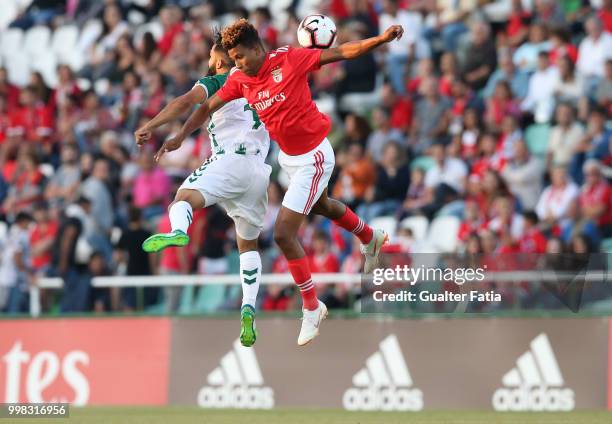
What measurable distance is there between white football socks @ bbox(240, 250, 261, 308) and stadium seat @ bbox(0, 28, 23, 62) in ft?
46.7

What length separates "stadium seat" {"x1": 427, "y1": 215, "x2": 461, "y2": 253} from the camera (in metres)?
16.8

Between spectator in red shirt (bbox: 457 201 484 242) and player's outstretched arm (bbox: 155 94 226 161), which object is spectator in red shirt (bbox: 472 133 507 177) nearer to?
spectator in red shirt (bbox: 457 201 484 242)

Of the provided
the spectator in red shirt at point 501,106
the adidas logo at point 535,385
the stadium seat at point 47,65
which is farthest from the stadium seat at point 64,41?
the adidas logo at point 535,385

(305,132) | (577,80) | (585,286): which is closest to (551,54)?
(577,80)

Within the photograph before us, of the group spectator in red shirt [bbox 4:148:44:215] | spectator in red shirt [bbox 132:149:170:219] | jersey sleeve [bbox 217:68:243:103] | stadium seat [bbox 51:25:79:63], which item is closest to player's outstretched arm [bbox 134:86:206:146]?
jersey sleeve [bbox 217:68:243:103]

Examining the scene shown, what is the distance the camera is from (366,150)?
18.8 meters

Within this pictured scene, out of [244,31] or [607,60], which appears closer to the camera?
[244,31]

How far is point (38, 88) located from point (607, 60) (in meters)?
10.1

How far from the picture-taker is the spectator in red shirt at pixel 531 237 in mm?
15922

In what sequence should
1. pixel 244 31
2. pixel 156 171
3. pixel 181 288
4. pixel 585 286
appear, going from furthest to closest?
pixel 156 171
pixel 181 288
pixel 585 286
pixel 244 31

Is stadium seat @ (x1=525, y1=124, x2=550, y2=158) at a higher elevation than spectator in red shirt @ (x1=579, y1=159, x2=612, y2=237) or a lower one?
higher

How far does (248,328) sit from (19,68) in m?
14.5

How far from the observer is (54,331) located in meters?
17.1

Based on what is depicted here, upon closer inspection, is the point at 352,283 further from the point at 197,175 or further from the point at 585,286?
the point at 197,175
